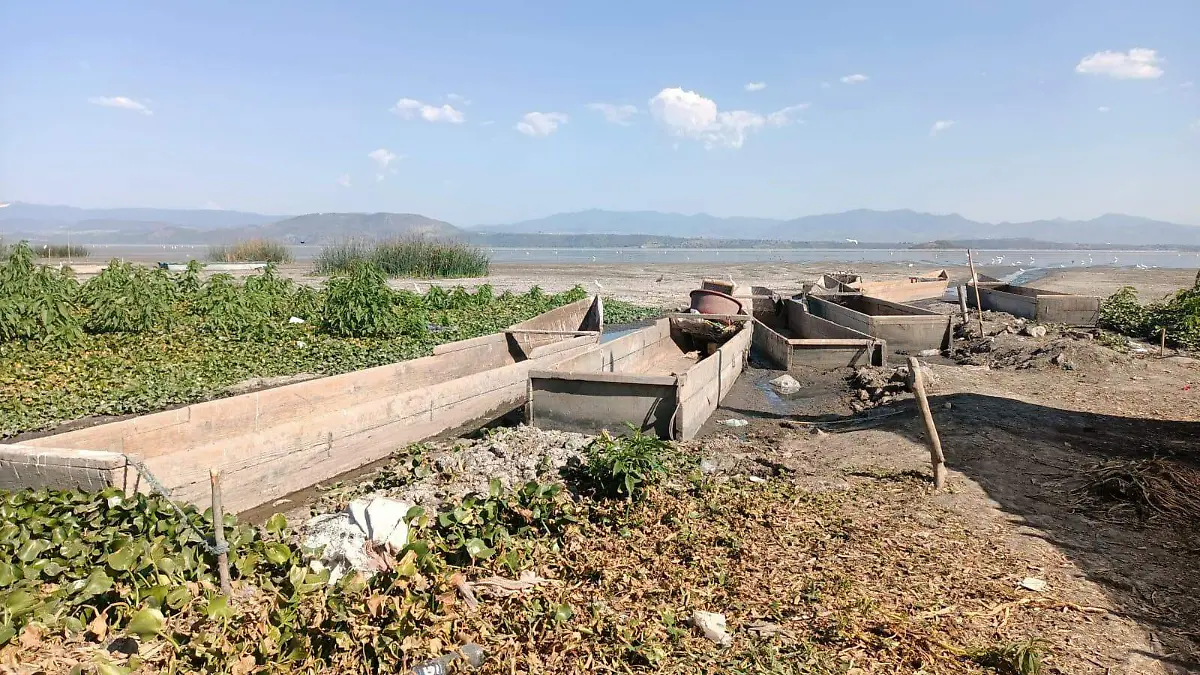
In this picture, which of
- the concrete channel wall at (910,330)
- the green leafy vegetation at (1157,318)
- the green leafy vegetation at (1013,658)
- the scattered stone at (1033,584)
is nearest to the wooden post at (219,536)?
the green leafy vegetation at (1013,658)

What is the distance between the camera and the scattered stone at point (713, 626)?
3326 millimetres

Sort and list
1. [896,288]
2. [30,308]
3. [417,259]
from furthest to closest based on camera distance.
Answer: [417,259]
[896,288]
[30,308]

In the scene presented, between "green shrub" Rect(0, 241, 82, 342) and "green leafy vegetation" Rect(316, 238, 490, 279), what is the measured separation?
55.2 ft

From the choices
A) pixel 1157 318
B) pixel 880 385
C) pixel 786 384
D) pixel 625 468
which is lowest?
pixel 786 384

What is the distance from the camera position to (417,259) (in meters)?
28.6

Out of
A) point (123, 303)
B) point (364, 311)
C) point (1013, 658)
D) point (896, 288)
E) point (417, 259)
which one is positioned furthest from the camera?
point (417, 259)

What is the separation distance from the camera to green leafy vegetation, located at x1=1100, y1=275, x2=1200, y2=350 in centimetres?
1184

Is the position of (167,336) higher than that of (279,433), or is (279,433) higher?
(167,336)

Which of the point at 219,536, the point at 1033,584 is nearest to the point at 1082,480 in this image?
the point at 1033,584

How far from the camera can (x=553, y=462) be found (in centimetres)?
581

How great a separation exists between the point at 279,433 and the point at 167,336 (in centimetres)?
694

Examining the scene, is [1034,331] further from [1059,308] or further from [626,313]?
[626,313]

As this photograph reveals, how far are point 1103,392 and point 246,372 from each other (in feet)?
36.3

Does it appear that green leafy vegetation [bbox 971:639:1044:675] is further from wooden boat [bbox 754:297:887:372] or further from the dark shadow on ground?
wooden boat [bbox 754:297:887:372]
